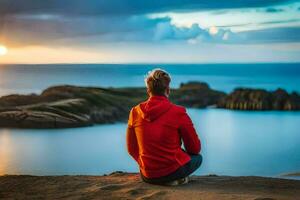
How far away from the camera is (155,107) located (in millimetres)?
3920

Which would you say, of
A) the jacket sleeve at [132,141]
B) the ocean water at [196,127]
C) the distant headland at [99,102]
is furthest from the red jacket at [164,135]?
the distant headland at [99,102]

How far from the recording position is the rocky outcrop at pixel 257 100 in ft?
23.6

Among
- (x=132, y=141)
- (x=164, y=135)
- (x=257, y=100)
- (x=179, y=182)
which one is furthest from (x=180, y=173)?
(x=257, y=100)

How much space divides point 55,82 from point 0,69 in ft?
2.25

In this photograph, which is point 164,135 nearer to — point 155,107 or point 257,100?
point 155,107

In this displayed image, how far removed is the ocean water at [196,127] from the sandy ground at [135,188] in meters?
1.32

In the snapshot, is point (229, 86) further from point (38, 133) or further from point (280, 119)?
point (38, 133)

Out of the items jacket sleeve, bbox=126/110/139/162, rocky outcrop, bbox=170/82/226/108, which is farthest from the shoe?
rocky outcrop, bbox=170/82/226/108

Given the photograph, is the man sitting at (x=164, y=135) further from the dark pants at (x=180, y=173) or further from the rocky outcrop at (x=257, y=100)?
the rocky outcrop at (x=257, y=100)

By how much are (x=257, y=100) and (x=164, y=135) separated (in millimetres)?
3534

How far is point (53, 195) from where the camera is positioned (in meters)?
3.94

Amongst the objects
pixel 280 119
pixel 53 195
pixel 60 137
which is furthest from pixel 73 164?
pixel 280 119

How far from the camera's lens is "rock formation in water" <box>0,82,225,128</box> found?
6496 mm

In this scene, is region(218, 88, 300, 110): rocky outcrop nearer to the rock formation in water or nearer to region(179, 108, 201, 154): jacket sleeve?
the rock formation in water
